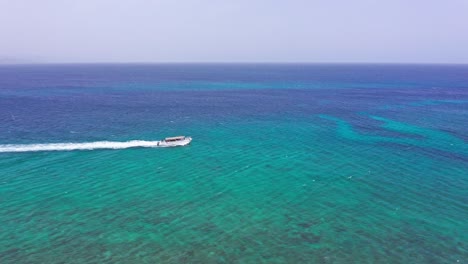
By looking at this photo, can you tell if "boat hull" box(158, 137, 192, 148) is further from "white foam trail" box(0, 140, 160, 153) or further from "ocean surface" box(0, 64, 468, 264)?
"ocean surface" box(0, 64, 468, 264)

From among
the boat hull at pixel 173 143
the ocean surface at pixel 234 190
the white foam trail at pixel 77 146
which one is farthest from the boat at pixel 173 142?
the ocean surface at pixel 234 190

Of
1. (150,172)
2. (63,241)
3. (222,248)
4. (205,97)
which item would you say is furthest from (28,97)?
(222,248)

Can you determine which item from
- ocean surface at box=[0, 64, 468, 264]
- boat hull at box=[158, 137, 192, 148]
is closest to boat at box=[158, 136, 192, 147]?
boat hull at box=[158, 137, 192, 148]

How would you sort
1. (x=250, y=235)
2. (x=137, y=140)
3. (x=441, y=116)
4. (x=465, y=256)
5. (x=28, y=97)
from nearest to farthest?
(x=465, y=256)
(x=250, y=235)
(x=137, y=140)
(x=441, y=116)
(x=28, y=97)

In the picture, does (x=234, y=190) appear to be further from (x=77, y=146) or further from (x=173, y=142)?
(x=77, y=146)

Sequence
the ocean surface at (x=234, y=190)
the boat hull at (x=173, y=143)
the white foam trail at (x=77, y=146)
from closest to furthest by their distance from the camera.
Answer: the ocean surface at (x=234, y=190), the white foam trail at (x=77, y=146), the boat hull at (x=173, y=143)

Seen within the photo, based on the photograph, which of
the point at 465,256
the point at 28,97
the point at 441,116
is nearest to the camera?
the point at 465,256

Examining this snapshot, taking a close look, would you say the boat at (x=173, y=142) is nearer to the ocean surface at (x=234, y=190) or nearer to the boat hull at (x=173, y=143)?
the boat hull at (x=173, y=143)

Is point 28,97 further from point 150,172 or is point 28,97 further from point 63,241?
point 63,241
